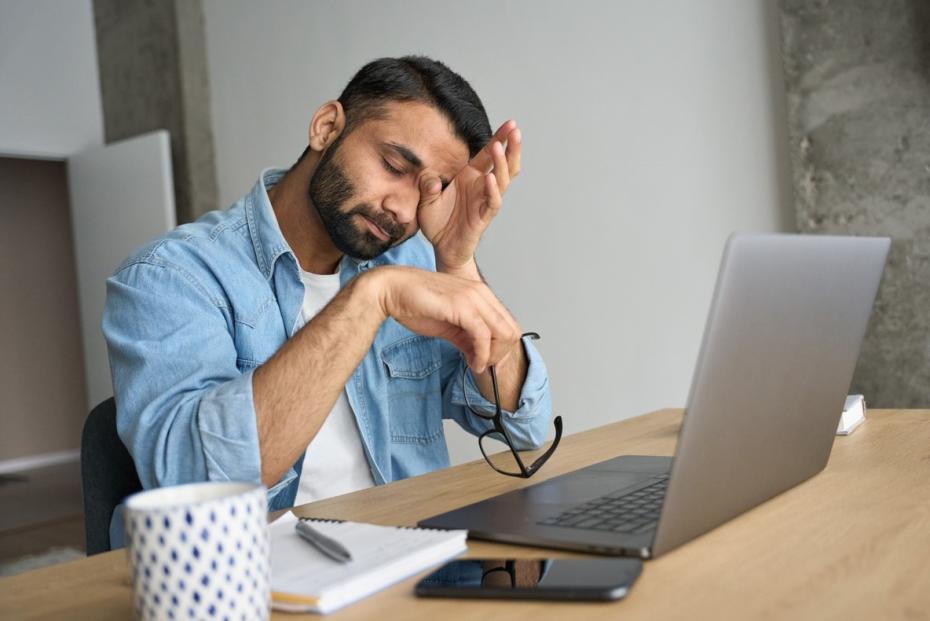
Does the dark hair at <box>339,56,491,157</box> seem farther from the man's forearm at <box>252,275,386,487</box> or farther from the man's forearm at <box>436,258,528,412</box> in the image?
the man's forearm at <box>252,275,386,487</box>

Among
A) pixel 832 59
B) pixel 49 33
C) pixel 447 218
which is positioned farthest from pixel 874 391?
pixel 49 33

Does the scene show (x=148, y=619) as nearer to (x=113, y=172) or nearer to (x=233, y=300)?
(x=233, y=300)

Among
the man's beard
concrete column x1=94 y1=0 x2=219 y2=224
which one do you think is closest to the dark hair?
the man's beard

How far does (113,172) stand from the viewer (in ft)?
15.8

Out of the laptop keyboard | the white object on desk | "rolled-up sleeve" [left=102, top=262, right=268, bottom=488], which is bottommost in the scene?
the white object on desk

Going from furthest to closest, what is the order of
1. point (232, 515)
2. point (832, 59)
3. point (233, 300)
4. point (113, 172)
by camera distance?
point (113, 172) < point (832, 59) < point (233, 300) < point (232, 515)

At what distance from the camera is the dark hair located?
1.54 metres

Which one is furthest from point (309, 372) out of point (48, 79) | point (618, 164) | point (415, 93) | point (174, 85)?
point (48, 79)

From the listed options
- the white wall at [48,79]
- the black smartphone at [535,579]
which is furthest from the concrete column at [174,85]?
the black smartphone at [535,579]

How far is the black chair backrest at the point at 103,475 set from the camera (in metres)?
1.07

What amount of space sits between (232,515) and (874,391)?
253cm

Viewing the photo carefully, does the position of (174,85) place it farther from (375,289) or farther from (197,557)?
(197,557)

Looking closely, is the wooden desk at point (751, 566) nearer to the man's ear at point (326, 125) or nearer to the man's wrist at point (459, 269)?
the man's wrist at point (459, 269)

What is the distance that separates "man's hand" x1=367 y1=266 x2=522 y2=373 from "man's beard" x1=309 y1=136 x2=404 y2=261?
1.65 ft
